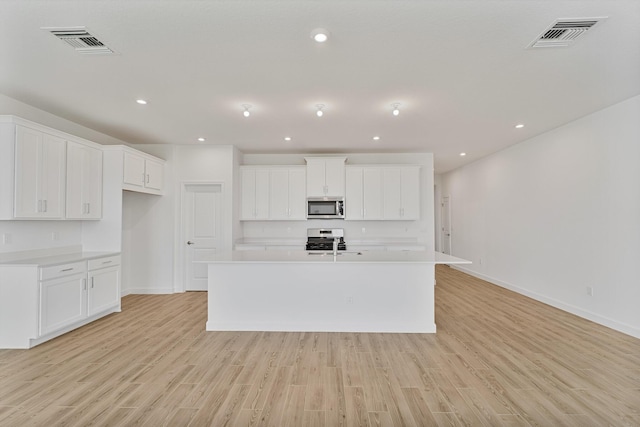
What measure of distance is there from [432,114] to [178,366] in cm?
423

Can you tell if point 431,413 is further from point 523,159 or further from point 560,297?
point 523,159

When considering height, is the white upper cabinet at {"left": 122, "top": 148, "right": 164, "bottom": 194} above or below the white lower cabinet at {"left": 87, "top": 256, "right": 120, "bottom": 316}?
above

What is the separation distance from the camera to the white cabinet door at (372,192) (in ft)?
19.7

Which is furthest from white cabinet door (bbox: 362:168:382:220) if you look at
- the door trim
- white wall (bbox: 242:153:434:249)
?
the door trim

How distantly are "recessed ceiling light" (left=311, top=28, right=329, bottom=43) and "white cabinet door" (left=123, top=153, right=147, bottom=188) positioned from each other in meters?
3.78

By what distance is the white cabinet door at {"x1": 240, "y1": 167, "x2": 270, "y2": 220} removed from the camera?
19.9ft

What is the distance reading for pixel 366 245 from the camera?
19.9 ft

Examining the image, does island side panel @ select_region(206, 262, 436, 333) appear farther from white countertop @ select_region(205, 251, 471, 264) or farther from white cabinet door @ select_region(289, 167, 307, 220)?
white cabinet door @ select_region(289, 167, 307, 220)

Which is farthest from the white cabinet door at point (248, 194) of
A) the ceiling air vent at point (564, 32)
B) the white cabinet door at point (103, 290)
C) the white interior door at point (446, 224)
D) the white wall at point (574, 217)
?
the white interior door at point (446, 224)

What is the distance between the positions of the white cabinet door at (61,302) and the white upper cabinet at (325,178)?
3.84 m

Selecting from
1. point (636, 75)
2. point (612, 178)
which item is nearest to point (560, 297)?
point (612, 178)

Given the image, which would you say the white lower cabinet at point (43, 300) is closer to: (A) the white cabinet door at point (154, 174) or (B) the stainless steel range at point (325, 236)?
(A) the white cabinet door at point (154, 174)

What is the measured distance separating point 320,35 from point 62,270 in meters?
3.88

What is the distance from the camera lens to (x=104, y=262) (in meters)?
4.16
